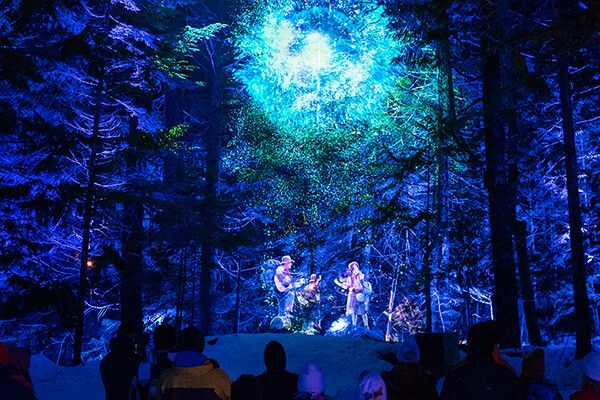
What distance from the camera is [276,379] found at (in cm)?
532

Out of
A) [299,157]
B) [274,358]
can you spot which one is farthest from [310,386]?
[299,157]

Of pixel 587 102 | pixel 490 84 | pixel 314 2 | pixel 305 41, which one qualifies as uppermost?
pixel 314 2

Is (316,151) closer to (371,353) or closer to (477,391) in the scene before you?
(371,353)

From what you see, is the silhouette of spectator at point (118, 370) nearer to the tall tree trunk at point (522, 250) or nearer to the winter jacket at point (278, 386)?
the winter jacket at point (278, 386)

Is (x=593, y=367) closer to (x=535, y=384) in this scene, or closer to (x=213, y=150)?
(x=535, y=384)

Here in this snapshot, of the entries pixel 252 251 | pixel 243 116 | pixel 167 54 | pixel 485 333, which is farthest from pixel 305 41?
pixel 485 333

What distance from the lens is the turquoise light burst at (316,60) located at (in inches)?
1314

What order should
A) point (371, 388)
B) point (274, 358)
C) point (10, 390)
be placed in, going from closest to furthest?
point (10, 390) → point (371, 388) → point (274, 358)

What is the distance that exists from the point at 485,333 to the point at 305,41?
31.1m

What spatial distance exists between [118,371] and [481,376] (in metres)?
4.36

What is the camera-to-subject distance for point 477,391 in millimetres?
4754

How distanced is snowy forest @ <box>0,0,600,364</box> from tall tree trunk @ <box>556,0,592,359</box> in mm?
37

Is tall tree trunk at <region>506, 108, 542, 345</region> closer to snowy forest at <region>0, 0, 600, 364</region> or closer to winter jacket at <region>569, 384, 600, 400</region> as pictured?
snowy forest at <region>0, 0, 600, 364</region>

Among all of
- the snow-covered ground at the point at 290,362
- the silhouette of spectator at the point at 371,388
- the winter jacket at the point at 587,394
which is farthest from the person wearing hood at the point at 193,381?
the snow-covered ground at the point at 290,362
